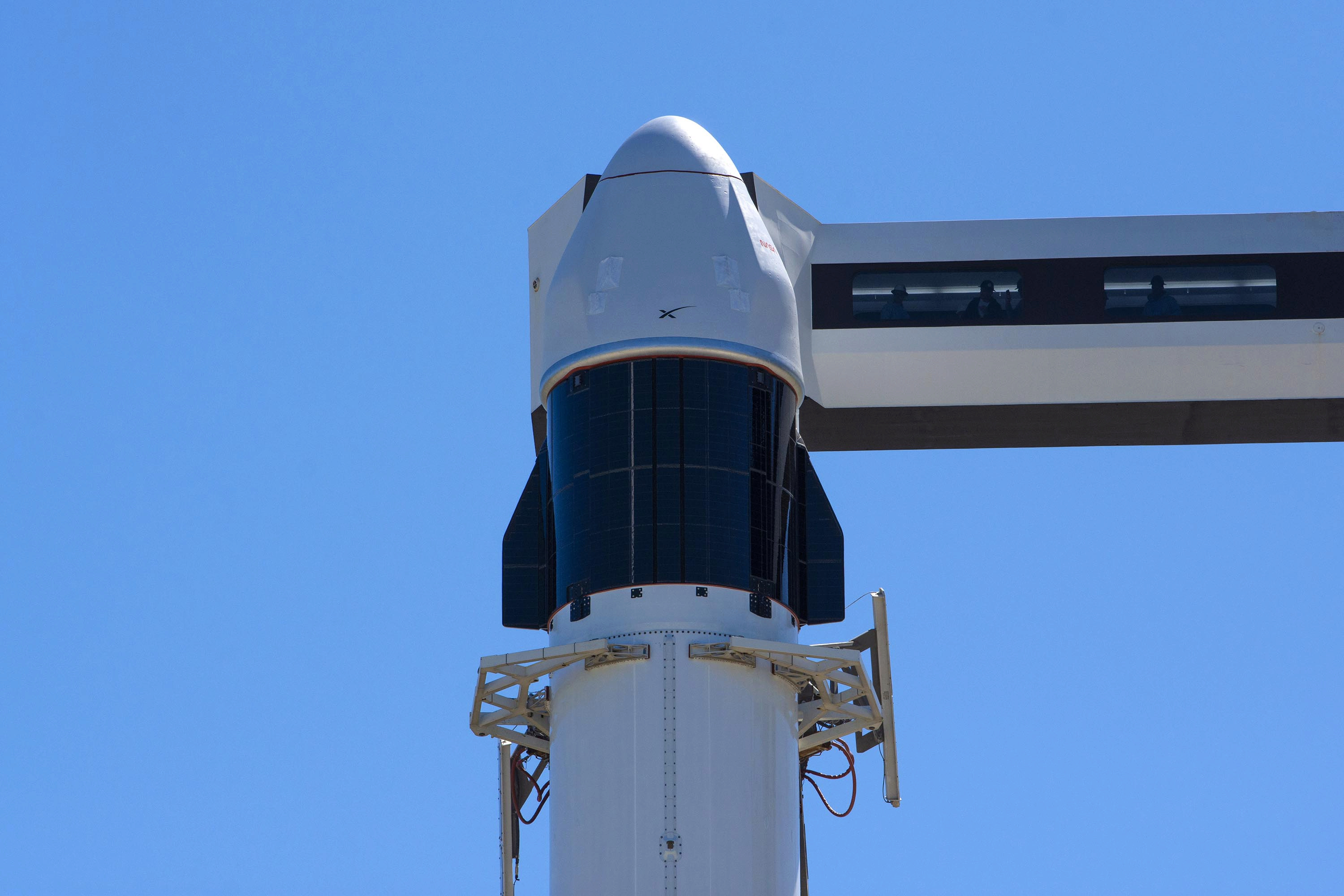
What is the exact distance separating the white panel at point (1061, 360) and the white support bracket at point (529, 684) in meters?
9.77

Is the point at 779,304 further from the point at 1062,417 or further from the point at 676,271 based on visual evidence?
the point at 1062,417

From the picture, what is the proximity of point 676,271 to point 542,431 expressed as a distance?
635 cm

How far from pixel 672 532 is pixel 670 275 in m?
4.46

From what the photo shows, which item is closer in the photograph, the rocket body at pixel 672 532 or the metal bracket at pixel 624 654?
the rocket body at pixel 672 532

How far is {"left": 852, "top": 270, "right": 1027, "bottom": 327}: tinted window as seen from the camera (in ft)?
135

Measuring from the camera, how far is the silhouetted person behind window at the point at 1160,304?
135 feet

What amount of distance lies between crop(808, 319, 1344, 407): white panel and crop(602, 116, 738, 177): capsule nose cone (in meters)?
5.35

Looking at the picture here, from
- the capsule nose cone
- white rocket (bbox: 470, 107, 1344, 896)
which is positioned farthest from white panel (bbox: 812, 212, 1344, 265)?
the capsule nose cone

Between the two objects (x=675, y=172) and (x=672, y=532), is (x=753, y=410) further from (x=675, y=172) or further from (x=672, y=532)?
(x=675, y=172)

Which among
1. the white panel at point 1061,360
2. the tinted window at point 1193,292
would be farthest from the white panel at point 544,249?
the tinted window at point 1193,292

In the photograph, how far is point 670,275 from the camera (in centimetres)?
3462

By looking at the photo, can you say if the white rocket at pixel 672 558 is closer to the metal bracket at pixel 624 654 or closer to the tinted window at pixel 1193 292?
the metal bracket at pixel 624 654

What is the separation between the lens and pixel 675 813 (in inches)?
1235

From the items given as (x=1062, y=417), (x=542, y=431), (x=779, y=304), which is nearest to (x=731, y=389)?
(x=779, y=304)
